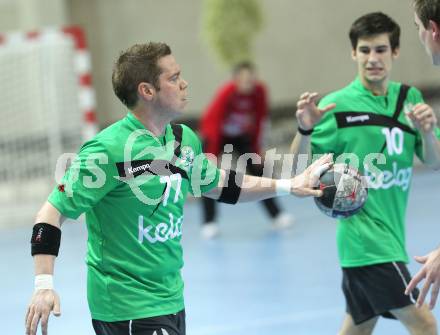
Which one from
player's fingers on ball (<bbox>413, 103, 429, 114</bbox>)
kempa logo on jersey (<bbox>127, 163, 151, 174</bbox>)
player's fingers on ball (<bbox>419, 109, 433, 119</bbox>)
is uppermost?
player's fingers on ball (<bbox>413, 103, 429, 114</bbox>)

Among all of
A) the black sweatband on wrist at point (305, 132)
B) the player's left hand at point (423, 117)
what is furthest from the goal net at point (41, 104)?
the player's left hand at point (423, 117)

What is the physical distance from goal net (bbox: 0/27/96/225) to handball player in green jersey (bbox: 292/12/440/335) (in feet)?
22.3

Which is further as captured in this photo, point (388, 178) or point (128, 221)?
point (388, 178)

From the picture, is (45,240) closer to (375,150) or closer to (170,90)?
(170,90)

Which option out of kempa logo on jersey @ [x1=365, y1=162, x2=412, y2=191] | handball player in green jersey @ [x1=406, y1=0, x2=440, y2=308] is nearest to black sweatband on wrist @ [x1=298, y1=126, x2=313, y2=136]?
kempa logo on jersey @ [x1=365, y1=162, x2=412, y2=191]

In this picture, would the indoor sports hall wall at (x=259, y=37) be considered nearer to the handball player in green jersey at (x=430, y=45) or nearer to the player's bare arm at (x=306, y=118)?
the player's bare arm at (x=306, y=118)

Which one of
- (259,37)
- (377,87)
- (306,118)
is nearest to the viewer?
(306,118)

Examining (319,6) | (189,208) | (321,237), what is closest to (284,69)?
(319,6)

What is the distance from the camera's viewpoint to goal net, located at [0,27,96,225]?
11.0 meters

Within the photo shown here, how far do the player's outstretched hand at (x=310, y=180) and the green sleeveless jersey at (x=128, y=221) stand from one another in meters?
0.60

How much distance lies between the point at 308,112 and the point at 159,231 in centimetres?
119

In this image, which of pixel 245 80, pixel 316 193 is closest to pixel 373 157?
pixel 316 193

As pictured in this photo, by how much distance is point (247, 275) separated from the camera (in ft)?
24.6

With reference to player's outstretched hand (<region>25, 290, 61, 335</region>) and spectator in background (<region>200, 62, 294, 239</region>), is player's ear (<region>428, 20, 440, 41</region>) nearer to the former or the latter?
player's outstretched hand (<region>25, 290, 61, 335</region>)
